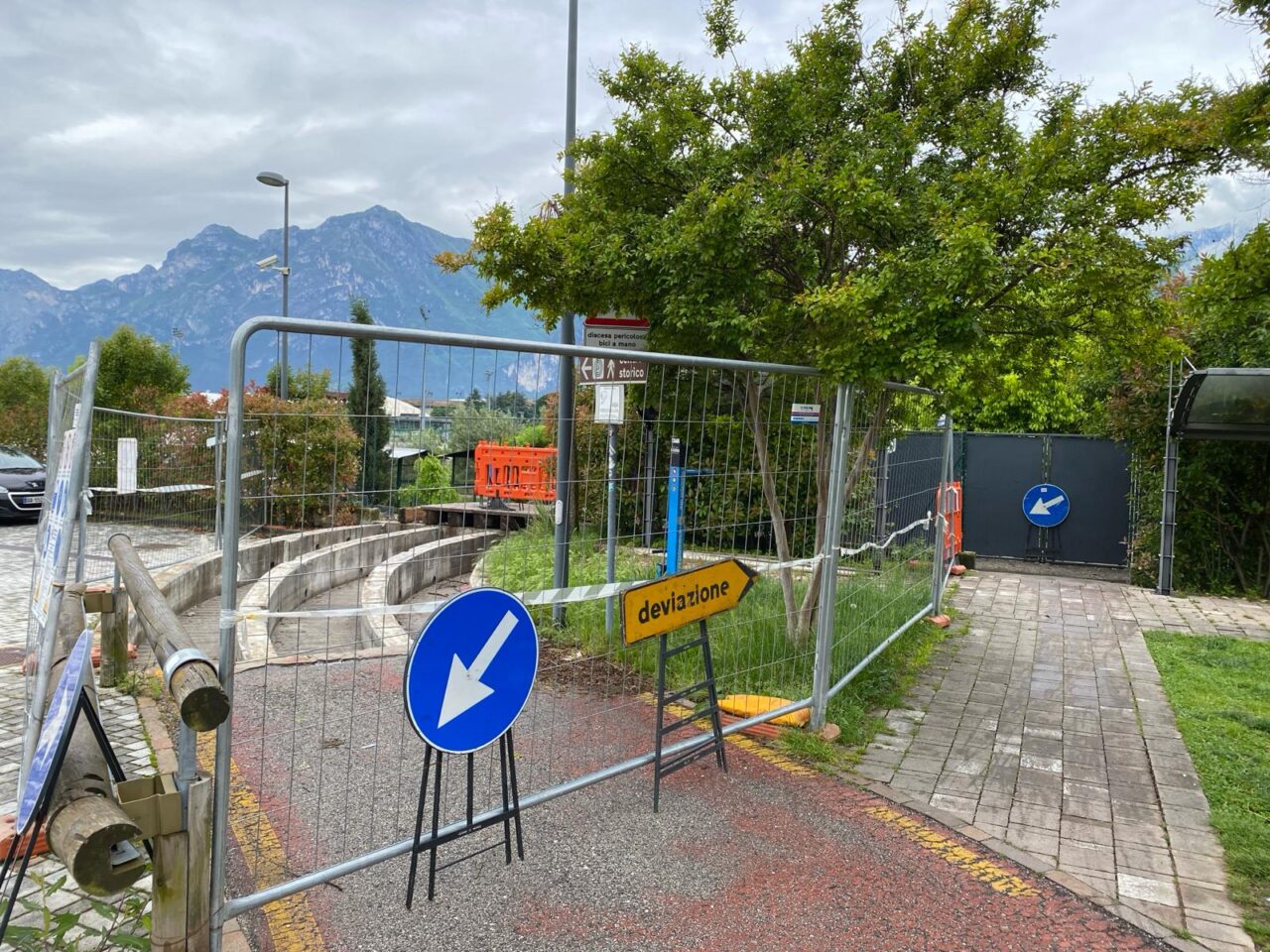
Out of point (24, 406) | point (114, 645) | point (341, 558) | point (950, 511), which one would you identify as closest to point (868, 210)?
point (341, 558)

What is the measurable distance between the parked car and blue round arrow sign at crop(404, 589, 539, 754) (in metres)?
15.0

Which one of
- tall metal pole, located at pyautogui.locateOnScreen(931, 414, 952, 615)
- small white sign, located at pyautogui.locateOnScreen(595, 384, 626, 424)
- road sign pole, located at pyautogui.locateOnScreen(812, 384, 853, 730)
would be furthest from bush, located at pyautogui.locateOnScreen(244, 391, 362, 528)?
tall metal pole, located at pyautogui.locateOnScreen(931, 414, 952, 615)

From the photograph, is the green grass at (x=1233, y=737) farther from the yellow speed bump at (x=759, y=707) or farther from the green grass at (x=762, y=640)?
the yellow speed bump at (x=759, y=707)

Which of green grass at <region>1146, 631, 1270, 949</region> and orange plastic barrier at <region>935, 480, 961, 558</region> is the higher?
orange plastic barrier at <region>935, 480, 961, 558</region>

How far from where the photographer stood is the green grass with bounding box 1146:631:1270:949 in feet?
11.7

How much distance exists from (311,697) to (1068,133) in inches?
235

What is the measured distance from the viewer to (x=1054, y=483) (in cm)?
1287

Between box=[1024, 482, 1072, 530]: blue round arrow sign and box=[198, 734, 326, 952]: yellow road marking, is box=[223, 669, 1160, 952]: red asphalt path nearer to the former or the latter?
box=[198, 734, 326, 952]: yellow road marking

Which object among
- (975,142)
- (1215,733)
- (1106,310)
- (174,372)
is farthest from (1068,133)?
(174,372)

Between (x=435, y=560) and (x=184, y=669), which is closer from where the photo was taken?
(x=184, y=669)

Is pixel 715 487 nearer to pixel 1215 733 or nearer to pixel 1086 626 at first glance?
pixel 1215 733

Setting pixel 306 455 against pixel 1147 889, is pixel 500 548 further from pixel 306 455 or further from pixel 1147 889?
pixel 1147 889

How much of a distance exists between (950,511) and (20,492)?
51.9ft

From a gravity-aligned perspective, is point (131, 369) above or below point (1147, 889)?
above
